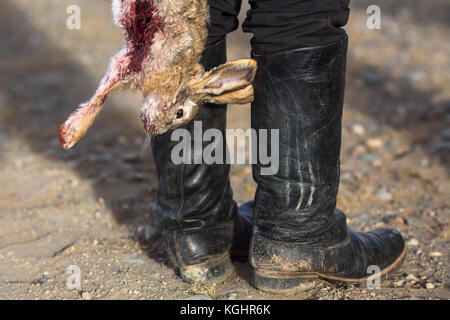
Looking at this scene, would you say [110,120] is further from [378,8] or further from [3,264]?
[378,8]

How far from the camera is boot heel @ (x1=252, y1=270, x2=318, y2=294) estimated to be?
2.05 metres

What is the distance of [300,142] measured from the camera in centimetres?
192

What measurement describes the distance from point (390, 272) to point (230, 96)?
3.33 feet

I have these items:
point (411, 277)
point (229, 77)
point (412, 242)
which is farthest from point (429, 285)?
point (229, 77)

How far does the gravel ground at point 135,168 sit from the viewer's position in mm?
2295

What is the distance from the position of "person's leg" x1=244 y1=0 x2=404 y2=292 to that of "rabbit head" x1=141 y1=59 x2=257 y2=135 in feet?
0.39

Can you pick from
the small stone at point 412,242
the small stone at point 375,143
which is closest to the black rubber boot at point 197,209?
the small stone at point 412,242

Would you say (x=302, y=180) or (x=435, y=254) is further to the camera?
(x=435, y=254)

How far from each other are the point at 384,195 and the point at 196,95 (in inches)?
61.6
